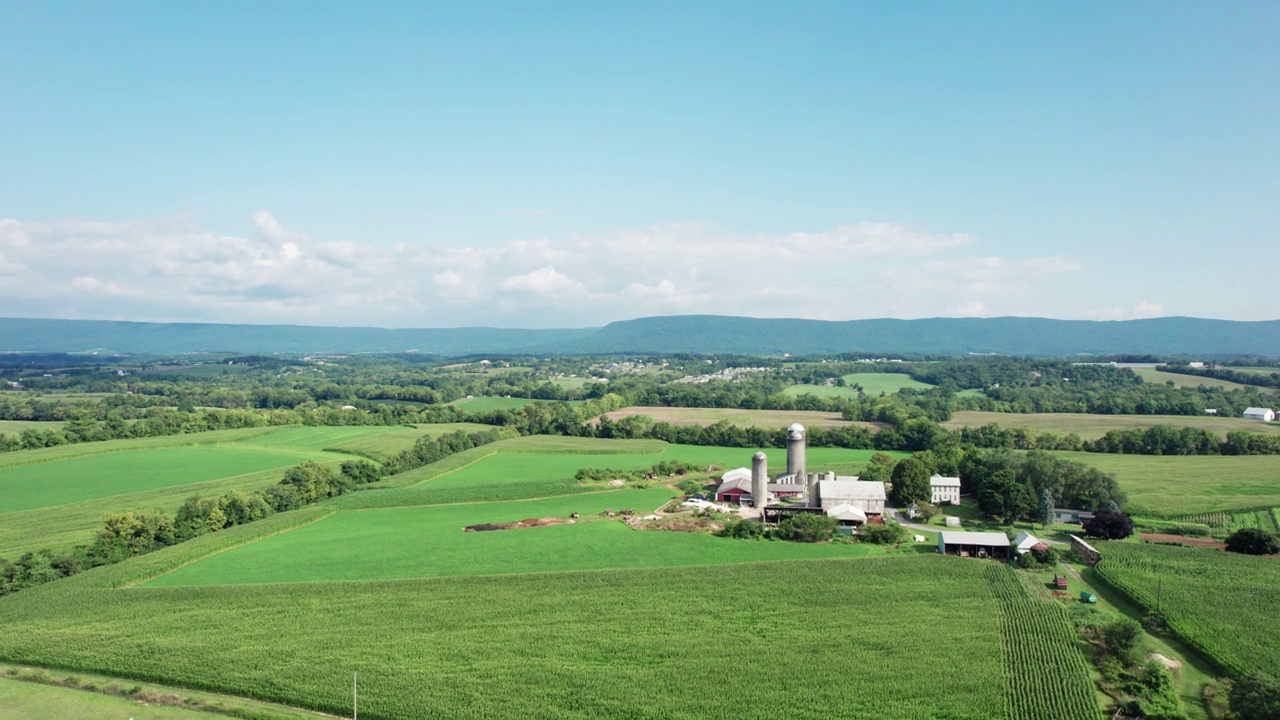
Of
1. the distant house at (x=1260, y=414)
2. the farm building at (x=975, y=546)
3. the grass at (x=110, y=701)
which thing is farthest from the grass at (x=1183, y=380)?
the grass at (x=110, y=701)

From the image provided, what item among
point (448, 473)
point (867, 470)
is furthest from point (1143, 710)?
point (448, 473)

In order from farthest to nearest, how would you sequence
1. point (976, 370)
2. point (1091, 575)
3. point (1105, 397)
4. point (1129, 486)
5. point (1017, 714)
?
1. point (976, 370)
2. point (1105, 397)
3. point (1129, 486)
4. point (1091, 575)
5. point (1017, 714)

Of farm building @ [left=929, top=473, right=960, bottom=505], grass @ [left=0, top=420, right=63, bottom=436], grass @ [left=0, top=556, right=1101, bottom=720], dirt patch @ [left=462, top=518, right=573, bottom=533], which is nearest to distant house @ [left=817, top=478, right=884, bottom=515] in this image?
farm building @ [left=929, top=473, right=960, bottom=505]

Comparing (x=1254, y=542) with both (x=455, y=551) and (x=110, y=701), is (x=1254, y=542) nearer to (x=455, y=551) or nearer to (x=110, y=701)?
(x=455, y=551)

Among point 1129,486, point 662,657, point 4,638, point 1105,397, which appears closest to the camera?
point 662,657

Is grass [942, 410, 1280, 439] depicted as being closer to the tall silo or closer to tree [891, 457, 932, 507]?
tree [891, 457, 932, 507]

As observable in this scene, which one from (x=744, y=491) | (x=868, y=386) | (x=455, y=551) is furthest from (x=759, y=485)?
(x=868, y=386)

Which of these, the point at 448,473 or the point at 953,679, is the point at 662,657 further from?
the point at 448,473

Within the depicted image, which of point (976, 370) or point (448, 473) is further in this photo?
point (976, 370)
